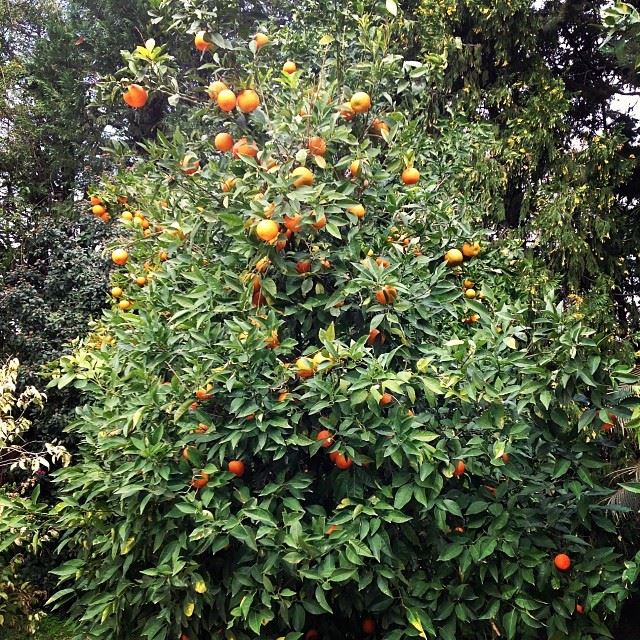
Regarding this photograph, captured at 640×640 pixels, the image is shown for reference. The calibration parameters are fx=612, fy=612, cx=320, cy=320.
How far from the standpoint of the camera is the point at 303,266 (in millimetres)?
1960

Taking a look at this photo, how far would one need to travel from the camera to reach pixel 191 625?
1.88m

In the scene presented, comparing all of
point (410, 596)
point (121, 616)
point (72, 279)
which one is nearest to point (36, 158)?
point (72, 279)

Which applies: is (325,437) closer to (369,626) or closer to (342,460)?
(342,460)

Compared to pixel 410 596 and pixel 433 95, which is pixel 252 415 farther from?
pixel 433 95

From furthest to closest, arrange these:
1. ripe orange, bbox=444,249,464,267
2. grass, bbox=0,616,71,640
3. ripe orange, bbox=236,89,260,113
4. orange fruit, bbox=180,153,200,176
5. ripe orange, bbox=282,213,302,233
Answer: grass, bbox=0,616,71,640 → ripe orange, bbox=444,249,464,267 → orange fruit, bbox=180,153,200,176 → ripe orange, bbox=236,89,260,113 → ripe orange, bbox=282,213,302,233

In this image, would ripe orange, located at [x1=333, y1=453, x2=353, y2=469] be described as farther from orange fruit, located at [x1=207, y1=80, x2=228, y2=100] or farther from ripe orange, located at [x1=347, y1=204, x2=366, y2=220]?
orange fruit, located at [x1=207, y1=80, x2=228, y2=100]

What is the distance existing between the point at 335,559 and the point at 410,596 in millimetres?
298

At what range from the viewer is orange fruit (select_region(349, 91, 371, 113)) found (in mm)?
1937

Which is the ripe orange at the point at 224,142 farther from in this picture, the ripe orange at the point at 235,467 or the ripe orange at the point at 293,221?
the ripe orange at the point at 235,467

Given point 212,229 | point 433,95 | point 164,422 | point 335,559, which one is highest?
point 433,95

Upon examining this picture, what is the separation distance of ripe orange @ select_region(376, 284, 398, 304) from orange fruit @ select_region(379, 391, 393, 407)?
278 mm

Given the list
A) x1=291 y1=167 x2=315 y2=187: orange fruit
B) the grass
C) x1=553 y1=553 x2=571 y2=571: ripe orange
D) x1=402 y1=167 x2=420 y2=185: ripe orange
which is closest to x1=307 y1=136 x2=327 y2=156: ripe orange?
x1=291 y1=167 x2=315 y2=187: orange fruit

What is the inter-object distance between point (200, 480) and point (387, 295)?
79 centimetres

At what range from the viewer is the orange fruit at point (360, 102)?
194cm
